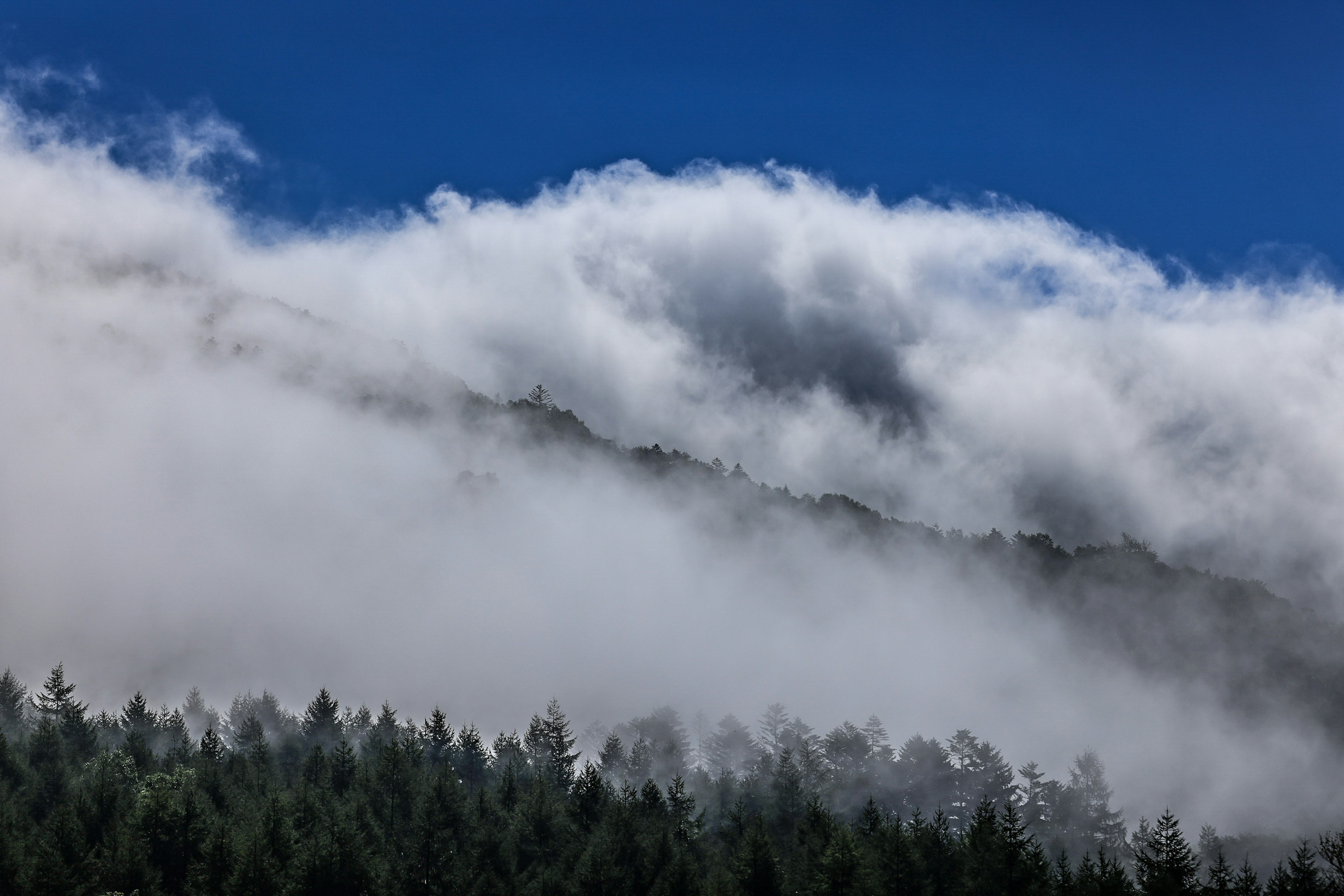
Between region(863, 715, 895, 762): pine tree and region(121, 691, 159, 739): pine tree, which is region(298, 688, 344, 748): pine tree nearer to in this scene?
region(121, 691, 159, 739): pine tree

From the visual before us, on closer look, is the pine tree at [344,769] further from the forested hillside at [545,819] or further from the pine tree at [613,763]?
the pine tree at [613,763]

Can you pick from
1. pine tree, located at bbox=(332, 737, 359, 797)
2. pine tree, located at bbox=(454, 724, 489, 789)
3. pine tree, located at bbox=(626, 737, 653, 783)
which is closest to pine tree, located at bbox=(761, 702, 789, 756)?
pine tree, located at bbox=(626, 737, 653, 783)

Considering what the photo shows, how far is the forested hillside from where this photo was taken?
88250 mm

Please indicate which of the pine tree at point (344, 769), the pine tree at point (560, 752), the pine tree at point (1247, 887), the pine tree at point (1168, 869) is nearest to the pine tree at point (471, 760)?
the pine tree at point (560, 752)

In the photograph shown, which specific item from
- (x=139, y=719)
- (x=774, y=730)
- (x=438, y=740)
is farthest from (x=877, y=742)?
(x=139, y=719)

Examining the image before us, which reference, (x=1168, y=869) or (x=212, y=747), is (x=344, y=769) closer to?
(x=212, y=747)

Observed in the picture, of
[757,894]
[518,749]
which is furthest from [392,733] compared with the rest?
[757,894]

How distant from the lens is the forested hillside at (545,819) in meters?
88.2

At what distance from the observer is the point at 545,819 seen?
10462cm

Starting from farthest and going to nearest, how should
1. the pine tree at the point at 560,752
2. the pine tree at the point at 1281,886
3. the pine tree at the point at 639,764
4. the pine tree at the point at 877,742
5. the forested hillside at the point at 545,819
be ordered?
the pine tree at the point at 877,742 → the pine tree at the point at 639,764 → the pine tree at the point at 560,752 → the forested hillside at the point at 545,819 → the pine tree at the point at 1281,886

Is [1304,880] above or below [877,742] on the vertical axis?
below

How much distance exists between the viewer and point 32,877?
87188 millimetres

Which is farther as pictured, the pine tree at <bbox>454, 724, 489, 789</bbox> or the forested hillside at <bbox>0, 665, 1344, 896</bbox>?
the pine tree at <bbox>454, 724, 489, 789</bbox>

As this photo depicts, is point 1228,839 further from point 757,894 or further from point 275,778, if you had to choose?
point 275,778
